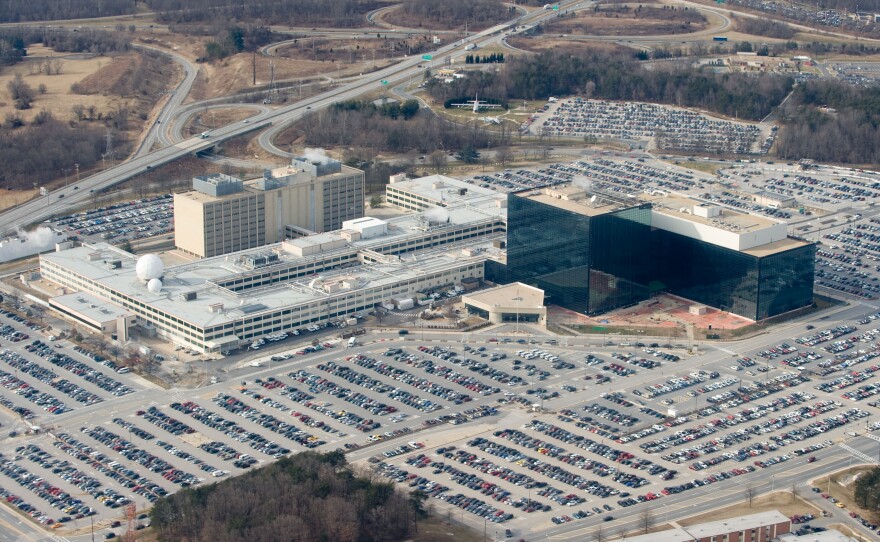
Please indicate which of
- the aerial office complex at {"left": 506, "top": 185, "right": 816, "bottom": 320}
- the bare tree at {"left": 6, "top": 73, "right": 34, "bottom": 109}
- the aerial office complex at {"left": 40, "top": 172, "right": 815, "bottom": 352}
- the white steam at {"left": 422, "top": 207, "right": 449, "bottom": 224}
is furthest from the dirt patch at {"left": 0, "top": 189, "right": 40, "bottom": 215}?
the aerial office complex at {"left": 506, "top": 185, "right": 816, "bottom": 320}

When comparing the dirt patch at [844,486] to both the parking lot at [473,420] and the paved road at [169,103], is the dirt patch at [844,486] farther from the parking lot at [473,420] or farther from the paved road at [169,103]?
the paved road at [169,103]

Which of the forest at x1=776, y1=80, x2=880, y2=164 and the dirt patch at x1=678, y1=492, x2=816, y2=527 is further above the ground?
the forest at x1=776, y1=80, x2=880, y2=164

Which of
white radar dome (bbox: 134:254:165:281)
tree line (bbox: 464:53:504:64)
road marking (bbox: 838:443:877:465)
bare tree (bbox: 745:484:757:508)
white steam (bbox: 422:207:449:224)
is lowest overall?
bare tree (bbox: 745:484:757:508)

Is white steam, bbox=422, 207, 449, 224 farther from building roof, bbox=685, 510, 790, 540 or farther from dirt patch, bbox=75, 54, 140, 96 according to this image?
dirt patch, bbox=75, 54, 140, 96

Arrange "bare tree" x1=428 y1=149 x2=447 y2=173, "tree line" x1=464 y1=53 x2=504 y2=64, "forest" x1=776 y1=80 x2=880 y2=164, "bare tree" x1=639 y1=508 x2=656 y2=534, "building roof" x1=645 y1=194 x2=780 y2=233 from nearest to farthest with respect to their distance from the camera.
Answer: "bare tree" x1=639 y1=508 x2=656 y2=534, "building roof" x1=645 y1=194 x2=780 y2=233, "bare tree" x1=428 y1=149 x2=447 y2=173, "forest" x1=776 y1=80 x2=880 y2=164, "tree line" x1=464 y1=53 x2=504 y2=64

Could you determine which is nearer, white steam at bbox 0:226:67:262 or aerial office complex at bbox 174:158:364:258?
aerial office complex at bbox 174:158:364:258

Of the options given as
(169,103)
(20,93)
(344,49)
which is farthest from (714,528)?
(344,49)

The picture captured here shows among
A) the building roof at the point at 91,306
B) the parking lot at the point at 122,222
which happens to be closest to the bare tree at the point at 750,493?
the building roof at the point at 91,306

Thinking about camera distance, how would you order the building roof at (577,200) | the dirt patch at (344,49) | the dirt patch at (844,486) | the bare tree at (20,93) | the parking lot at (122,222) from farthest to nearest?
the dirt patch at (344,49) → the bare tree at (20,93) → the parking lot at (122,222) → the building roof at (577,200) → the dirt patch at (844,486)

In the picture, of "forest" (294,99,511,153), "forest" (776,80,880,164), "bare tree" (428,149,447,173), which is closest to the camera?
"bare tree" (428,149,447,173)
